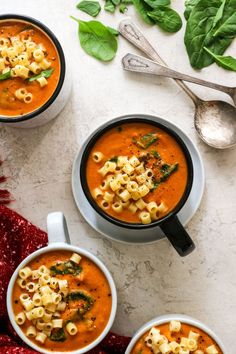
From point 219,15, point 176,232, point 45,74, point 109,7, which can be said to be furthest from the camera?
point 109,7

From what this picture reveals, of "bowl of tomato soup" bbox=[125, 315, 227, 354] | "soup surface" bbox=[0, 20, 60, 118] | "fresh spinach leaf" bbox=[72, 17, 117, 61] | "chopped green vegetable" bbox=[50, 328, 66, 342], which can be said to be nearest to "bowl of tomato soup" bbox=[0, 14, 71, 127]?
"soup surface" bbox=[0, 20, 60, 118]

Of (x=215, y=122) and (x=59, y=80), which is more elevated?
(x=59, y=80)

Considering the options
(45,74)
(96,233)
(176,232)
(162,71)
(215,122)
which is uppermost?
(45,74)

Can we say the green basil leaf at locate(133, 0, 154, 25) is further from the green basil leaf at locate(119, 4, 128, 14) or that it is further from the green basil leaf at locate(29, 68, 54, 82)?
the green basil leaf at locate(29, 68, 54, 82)

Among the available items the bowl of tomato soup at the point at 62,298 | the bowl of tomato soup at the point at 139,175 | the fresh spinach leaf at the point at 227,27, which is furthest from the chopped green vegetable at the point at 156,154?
the fresh spinach leaf at the point at 227,27

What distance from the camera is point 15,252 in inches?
105

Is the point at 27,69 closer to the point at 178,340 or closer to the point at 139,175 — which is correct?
the point at 139,175

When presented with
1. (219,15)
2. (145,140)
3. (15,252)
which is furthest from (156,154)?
(15,252)

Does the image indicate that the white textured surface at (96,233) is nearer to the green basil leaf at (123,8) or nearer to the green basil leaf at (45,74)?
the green basil leaf at (123,8)

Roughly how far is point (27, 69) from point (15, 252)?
712 mm

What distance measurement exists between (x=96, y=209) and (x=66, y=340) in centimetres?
47

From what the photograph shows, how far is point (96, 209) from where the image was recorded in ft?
7.87

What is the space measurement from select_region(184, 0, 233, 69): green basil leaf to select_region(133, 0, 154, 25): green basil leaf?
0.54ft

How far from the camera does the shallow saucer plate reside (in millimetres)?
2559
